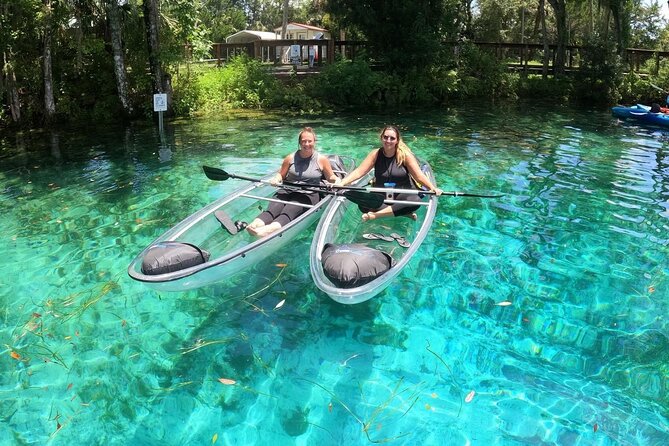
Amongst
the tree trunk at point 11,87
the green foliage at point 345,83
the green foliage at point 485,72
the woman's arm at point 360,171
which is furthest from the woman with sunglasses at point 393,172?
the green foliage at point 485,72

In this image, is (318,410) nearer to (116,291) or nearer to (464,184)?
(116,291)

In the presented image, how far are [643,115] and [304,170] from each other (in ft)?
58.2

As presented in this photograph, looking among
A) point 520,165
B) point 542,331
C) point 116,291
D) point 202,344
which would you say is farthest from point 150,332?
point 520,165

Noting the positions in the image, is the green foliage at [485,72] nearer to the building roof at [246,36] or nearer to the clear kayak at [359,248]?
the building roof at [246,36]

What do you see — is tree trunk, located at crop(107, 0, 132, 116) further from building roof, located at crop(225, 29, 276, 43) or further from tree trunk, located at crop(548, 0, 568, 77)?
building roof, located at crop(225, 29, 276, 43)

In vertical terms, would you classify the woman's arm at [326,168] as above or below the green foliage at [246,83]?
below

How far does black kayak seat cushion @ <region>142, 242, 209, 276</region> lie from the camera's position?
5.00m

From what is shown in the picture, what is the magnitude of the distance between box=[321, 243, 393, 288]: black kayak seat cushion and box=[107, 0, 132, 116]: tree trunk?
641 inches

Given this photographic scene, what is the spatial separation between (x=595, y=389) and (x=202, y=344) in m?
3.83

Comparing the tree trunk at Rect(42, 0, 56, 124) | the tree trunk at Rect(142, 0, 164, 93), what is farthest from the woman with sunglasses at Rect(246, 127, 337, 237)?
the tree trunk at Rect(42, 0, 56, 124)

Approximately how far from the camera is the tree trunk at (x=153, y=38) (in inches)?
707

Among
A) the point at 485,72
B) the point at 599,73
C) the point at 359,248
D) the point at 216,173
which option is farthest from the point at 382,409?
the point at 599,73

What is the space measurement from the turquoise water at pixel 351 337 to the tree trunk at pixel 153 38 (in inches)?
387

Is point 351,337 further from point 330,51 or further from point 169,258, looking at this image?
point 330,51
